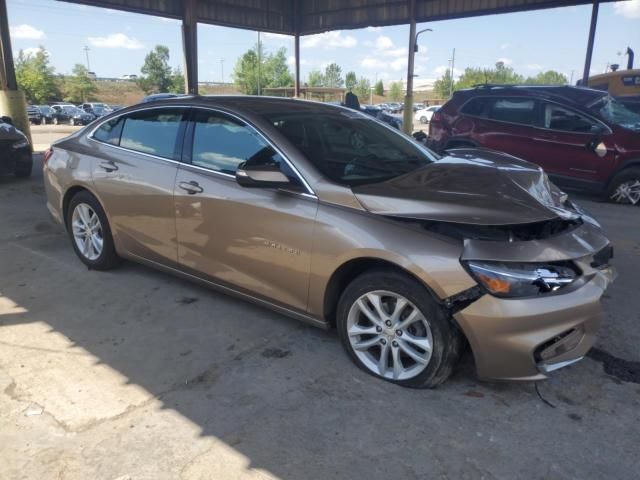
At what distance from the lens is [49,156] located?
4.93 meters

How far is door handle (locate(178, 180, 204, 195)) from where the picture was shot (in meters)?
3.56

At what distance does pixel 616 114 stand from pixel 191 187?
710cm

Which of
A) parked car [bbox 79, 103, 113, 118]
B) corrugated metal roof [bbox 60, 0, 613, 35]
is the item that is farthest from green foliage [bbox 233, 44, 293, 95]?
corrugated metal roof [bbox 60, 0, 613, 35]

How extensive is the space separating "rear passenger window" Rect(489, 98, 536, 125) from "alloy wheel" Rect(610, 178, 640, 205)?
1.66m

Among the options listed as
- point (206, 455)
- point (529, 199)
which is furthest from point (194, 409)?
point (529, 199)

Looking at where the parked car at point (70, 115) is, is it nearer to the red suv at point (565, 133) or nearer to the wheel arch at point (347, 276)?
the red suv at point (565, 133)

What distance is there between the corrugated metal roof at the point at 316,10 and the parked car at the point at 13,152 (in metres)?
6.36

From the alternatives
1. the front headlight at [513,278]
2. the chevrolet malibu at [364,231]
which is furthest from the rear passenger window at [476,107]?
the front headlight at [513,278]

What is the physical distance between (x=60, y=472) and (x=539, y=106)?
26.3 feet

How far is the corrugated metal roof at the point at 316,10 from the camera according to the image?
14.4m

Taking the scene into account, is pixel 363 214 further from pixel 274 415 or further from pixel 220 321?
pixel 220 321

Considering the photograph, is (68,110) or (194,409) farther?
(68,110)

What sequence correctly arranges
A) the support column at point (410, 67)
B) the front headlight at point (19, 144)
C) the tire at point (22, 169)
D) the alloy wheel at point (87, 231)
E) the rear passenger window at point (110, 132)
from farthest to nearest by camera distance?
1. the support column at point (410, 67)
2. the tire at point (22, 169)
3. the front headlight at point (19, 144)
4. the alloy wheel at point (87, 231)
5. the rear passenger window at point (110, 132)

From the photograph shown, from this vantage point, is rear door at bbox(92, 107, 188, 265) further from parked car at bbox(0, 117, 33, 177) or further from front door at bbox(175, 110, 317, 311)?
parked car at bbox(0, 117, 33, 177)
